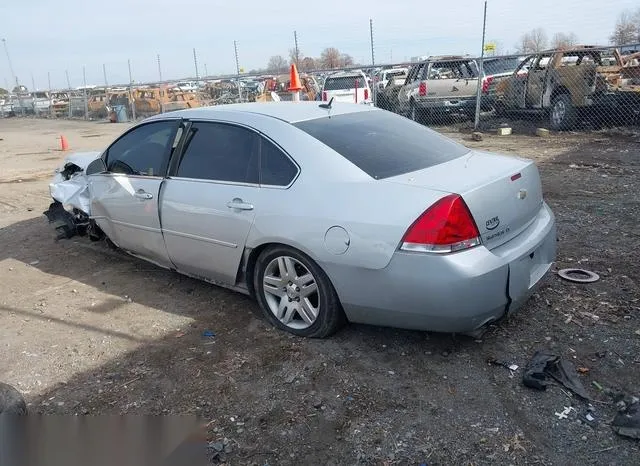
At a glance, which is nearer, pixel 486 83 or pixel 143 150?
pixel 143 150

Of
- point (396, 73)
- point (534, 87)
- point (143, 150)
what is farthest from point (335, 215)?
point (396, 73)

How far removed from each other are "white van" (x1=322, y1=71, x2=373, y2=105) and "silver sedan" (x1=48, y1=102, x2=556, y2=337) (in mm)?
12400

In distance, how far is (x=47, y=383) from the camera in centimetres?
339

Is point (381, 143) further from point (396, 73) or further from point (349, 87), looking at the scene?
point (396, 73)

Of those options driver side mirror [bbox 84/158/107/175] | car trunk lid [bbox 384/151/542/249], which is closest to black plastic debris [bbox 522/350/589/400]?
car trunk lid [bbox 384/151/542/249]

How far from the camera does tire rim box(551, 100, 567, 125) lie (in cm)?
1279

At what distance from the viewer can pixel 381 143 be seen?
12.6 feet

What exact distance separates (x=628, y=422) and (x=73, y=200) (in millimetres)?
5044

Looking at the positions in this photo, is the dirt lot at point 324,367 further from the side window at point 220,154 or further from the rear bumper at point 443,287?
the side window at point 220,154

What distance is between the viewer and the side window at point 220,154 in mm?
3869

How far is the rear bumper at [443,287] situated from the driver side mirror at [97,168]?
9.11ft

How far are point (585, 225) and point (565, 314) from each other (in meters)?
2.28

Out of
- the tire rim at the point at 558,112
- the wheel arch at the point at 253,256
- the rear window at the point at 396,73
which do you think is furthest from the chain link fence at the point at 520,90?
the wheel arch at the point at 253,256

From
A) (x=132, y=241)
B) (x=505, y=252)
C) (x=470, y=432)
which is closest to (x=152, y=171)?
(x=132, y=241)
